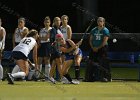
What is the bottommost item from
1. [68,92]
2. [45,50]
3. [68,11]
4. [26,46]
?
[68,92]

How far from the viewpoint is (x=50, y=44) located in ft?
57.4

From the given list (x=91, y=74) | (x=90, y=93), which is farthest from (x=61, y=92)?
(x=91, y=74)

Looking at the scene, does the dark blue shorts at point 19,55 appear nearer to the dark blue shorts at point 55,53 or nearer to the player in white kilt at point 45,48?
the dark blue shorts at point 55,53

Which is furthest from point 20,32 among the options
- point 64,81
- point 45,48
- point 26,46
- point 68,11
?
point 68,11

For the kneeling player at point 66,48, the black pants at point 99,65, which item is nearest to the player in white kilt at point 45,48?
the black pants at point 99,65

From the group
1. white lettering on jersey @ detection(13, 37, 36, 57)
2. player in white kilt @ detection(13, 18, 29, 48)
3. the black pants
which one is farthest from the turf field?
player in white kilt @ detection(13, 18, 29, 48)

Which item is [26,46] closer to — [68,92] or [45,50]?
[45,50]

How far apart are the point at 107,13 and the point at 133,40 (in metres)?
13.4

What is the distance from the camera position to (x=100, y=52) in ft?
56.8

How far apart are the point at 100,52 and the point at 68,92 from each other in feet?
13.3

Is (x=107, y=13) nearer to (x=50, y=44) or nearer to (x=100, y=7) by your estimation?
(x=100, y=7)

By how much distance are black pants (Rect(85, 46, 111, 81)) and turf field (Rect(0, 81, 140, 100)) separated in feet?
5.46

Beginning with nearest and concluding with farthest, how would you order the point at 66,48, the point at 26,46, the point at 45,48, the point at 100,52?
1. the point at 26,46
2. the point at 66,48
3. the point at 100,52
4. the point at 45,48

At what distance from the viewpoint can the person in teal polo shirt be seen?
17234 millimetres
